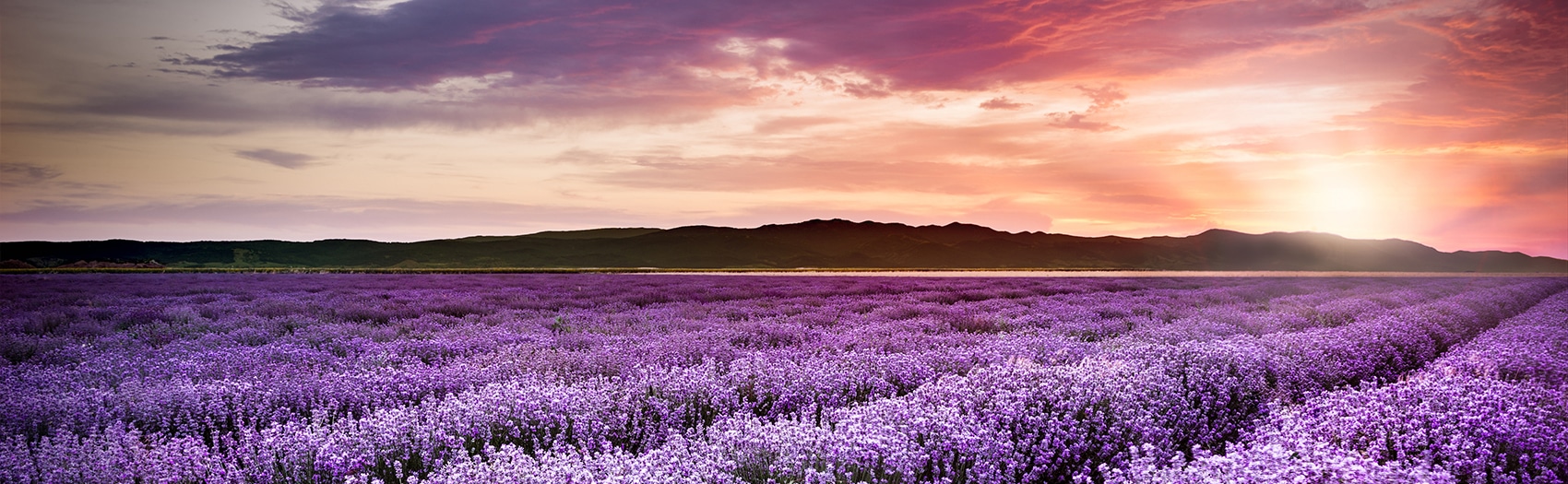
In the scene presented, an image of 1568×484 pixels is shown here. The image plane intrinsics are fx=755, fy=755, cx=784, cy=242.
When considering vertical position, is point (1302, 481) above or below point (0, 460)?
above

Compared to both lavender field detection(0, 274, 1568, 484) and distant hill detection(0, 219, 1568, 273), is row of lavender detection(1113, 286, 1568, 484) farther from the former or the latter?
distant hill detection(0, 219, 1568, 273)

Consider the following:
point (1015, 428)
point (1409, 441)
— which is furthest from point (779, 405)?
point (1409, 441)

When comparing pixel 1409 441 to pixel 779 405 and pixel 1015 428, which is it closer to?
pixel 1015 428

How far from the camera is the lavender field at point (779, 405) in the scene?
3463mm

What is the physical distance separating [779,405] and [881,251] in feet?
520

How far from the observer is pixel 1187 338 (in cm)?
832

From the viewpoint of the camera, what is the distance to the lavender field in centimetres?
346

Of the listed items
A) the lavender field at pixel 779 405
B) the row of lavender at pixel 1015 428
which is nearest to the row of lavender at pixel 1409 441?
the lavender field at pixel 779 405

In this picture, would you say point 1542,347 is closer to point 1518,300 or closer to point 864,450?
A: point 864,450

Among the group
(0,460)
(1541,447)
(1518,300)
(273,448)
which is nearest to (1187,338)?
(1541,447)

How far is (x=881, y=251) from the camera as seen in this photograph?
16212 centimetres

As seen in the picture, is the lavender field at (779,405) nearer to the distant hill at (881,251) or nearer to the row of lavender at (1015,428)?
the row of lavender at (1015,428)

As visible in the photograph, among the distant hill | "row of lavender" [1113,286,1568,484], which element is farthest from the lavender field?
the distant hill

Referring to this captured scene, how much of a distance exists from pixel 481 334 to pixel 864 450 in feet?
22.0
